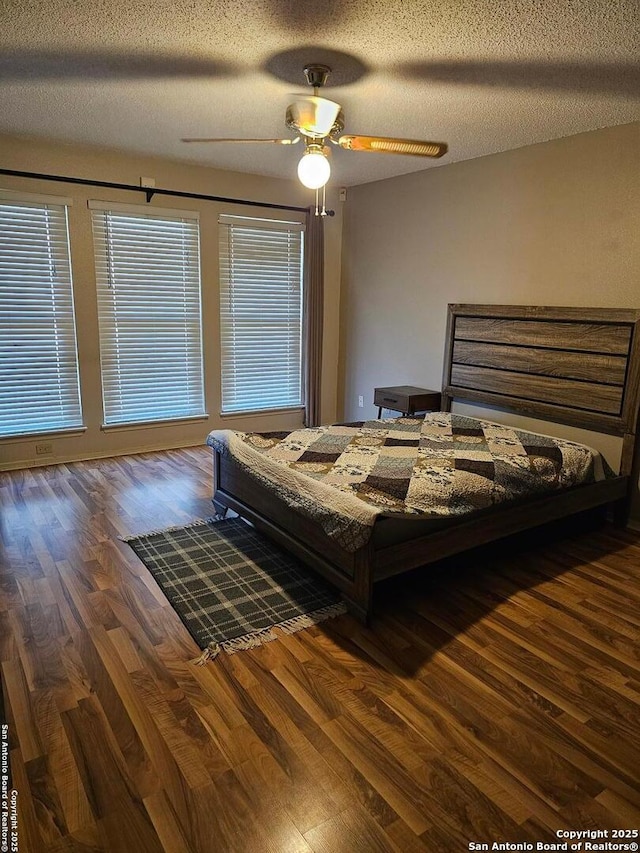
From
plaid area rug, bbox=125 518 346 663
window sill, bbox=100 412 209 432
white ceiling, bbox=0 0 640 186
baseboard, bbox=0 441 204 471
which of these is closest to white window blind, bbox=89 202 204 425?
window sill, bbox=100 412 209 432

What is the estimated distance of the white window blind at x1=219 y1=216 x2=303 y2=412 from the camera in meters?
5.32

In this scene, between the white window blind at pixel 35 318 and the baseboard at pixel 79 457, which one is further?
the baseboard at pixel 79 457

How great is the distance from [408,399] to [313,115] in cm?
247

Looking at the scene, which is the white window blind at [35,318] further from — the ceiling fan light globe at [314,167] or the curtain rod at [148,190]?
the ceiling fan light globe at [314,167]

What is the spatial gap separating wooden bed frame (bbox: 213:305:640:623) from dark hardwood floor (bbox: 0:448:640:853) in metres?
0.26

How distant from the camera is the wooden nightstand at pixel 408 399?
4.61m

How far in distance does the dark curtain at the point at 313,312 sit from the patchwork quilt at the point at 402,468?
1.96 m

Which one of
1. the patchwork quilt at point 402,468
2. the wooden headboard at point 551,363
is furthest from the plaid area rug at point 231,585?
the wooden headboard at point 551,363

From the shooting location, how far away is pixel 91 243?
454 cm

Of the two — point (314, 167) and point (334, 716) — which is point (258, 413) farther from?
point (334, 716)

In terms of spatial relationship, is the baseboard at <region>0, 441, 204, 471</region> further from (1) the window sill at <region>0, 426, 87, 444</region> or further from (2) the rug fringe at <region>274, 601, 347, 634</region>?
(2) the rug fringe at <region>274, 601, 347, 634</region>

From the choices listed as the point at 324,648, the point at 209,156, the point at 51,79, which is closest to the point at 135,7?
the point at 51,79

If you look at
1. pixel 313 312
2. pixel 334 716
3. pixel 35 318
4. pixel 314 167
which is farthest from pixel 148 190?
pixel 334 716

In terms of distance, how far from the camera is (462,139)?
3828 mm
